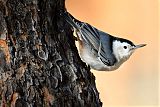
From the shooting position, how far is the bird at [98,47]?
3061 mm

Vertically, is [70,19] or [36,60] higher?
[70,19]

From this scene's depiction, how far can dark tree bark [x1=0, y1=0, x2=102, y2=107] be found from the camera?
245 cm

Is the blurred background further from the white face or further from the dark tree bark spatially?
the dark tree bark

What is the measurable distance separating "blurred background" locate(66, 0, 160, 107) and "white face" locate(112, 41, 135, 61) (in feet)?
6.20

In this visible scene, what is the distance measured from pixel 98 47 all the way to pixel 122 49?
1.08ft

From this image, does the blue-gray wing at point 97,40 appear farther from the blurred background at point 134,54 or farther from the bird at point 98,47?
the blurred background at point 134,54

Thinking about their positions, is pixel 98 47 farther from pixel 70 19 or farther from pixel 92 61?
pixel 70 19

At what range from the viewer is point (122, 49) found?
3469mm

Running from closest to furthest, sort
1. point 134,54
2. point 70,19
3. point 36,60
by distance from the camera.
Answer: point 36,60 < point 70,19 < point 134,54

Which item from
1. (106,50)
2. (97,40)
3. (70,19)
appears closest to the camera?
(70,19)

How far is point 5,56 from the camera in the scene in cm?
246

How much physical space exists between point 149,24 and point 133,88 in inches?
23.0

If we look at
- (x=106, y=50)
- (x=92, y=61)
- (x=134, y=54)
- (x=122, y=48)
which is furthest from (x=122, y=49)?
(x=134, y=54)

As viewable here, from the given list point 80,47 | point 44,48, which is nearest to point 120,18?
point 80,47
